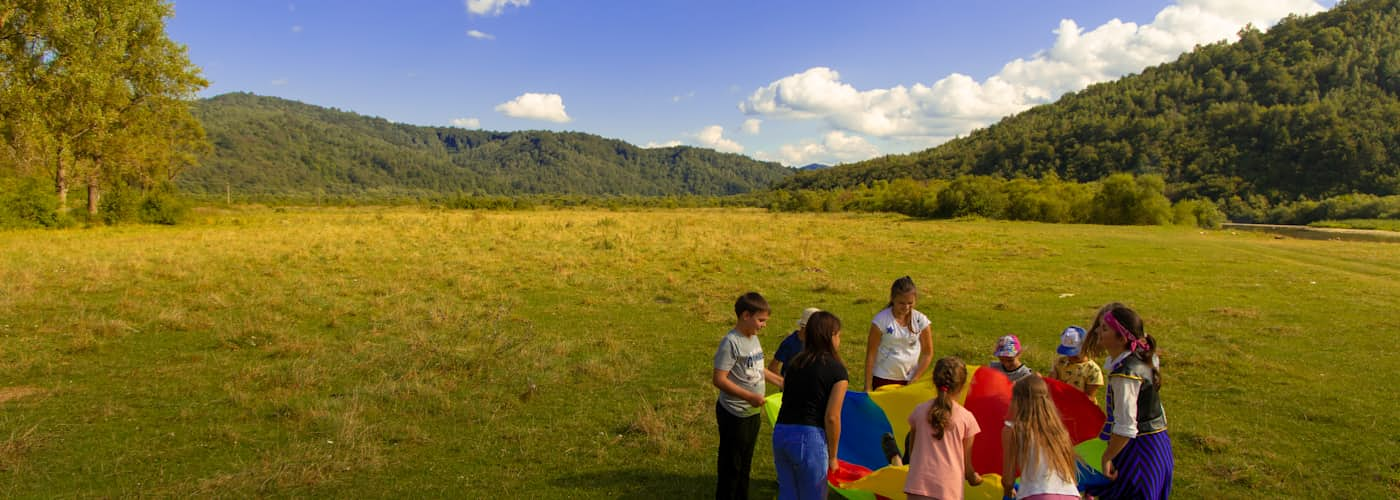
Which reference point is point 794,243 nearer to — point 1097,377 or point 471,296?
point 471,296

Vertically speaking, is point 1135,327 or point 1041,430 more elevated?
point 1135,327

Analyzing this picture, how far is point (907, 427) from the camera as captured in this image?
5.32 meters

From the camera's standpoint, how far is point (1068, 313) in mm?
14750

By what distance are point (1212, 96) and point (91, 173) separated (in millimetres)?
155556

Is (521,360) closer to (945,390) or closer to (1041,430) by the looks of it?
(945,390)

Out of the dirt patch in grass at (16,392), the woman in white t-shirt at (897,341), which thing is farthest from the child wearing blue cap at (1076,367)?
the dirt patch in grass at (16,392)

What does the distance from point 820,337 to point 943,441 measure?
0.91 meters

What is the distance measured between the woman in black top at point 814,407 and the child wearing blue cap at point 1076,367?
6.42 feet

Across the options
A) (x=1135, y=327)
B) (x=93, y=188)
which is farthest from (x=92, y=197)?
(x=1135, y=327)

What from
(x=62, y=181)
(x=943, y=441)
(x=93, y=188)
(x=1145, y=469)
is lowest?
(x=1145, y=469)

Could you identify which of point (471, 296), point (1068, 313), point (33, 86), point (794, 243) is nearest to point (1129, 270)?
point (1068, 313)

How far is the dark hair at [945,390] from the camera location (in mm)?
3854

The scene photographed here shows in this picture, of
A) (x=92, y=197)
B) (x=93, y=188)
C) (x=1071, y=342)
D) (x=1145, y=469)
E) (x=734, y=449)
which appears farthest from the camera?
(x=92, y=197)

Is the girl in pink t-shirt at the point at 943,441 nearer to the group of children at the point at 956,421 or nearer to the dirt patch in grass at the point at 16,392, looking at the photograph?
the group of children at the point at 956,421
